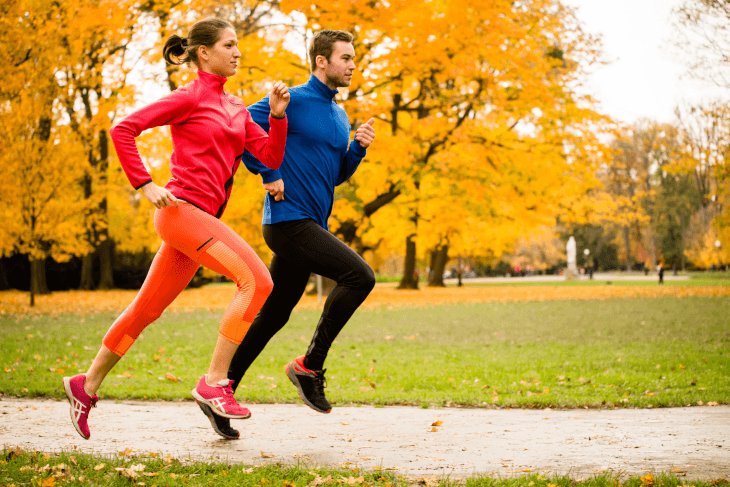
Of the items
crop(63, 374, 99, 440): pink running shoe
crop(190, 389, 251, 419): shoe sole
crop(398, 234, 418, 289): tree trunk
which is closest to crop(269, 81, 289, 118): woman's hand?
crop(190, 389, 251, 419): shoe sole

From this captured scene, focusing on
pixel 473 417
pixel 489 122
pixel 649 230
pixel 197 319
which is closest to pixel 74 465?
pixel 473 417

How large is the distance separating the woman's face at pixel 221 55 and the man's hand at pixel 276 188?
25.0 inches

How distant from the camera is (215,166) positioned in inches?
131

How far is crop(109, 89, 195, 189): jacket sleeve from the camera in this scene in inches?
121

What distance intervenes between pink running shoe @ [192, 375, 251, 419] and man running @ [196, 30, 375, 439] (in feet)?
0.89

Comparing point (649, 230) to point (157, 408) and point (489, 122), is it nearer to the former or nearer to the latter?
point (489, 122)

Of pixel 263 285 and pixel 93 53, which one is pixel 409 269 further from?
pixel 263 285

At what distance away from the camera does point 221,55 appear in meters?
3.39

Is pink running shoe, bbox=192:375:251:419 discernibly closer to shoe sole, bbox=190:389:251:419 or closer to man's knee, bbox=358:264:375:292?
shoe sole, bbox=190:389:251:419

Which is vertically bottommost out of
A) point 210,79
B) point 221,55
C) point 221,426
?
point 221,426

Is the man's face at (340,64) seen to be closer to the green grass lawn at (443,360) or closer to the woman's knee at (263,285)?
the woman's knee at (263,285)

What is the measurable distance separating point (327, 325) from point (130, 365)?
4579 mm

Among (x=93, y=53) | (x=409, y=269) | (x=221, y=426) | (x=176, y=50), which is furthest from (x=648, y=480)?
(x=409, y=269)

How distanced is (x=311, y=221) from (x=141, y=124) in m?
1.04
